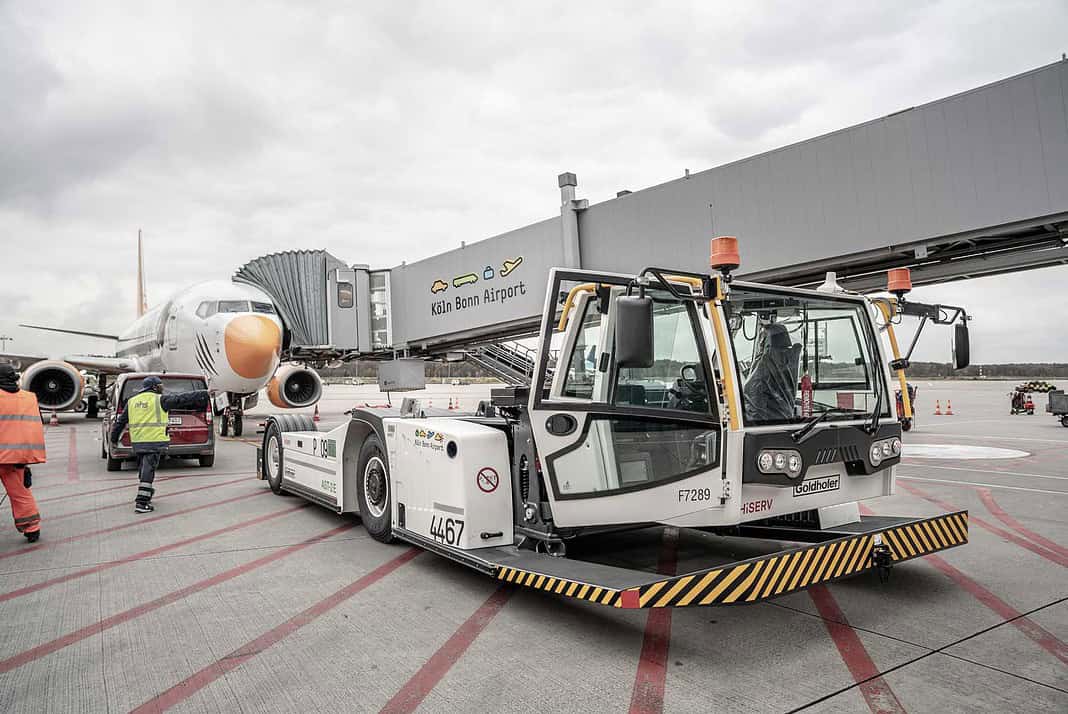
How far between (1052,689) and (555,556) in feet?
9.05

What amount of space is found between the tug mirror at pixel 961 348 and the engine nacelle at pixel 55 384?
80.1 feet

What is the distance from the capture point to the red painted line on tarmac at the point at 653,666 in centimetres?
340

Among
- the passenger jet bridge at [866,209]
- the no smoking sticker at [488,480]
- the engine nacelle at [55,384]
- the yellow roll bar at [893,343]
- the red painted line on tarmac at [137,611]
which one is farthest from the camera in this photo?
the engine nacelle at [55,384]

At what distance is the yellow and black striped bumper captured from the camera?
385cm

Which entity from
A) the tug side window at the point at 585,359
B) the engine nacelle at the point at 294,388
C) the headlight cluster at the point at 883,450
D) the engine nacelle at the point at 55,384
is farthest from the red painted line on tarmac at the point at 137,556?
the engine nacelle at the point at 55,384

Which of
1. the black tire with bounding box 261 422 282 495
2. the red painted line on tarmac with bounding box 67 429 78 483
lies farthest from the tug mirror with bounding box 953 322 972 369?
the red painted line on tarmac with bounding box 67 429 78 483

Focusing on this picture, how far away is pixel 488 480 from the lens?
5.14m

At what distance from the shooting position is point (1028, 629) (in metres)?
4.29

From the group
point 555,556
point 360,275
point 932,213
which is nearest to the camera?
point 555,556

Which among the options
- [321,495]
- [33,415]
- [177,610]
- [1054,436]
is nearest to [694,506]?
[177,610]

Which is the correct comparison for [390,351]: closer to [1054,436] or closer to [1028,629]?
[1054,436]

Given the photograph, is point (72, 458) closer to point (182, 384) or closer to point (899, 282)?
point (182, 384)

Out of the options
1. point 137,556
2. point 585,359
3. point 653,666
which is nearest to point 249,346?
point 137,556

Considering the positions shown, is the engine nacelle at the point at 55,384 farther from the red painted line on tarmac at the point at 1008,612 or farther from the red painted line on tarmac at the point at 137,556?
the red painted line on tarmac at the point at 1008,612
